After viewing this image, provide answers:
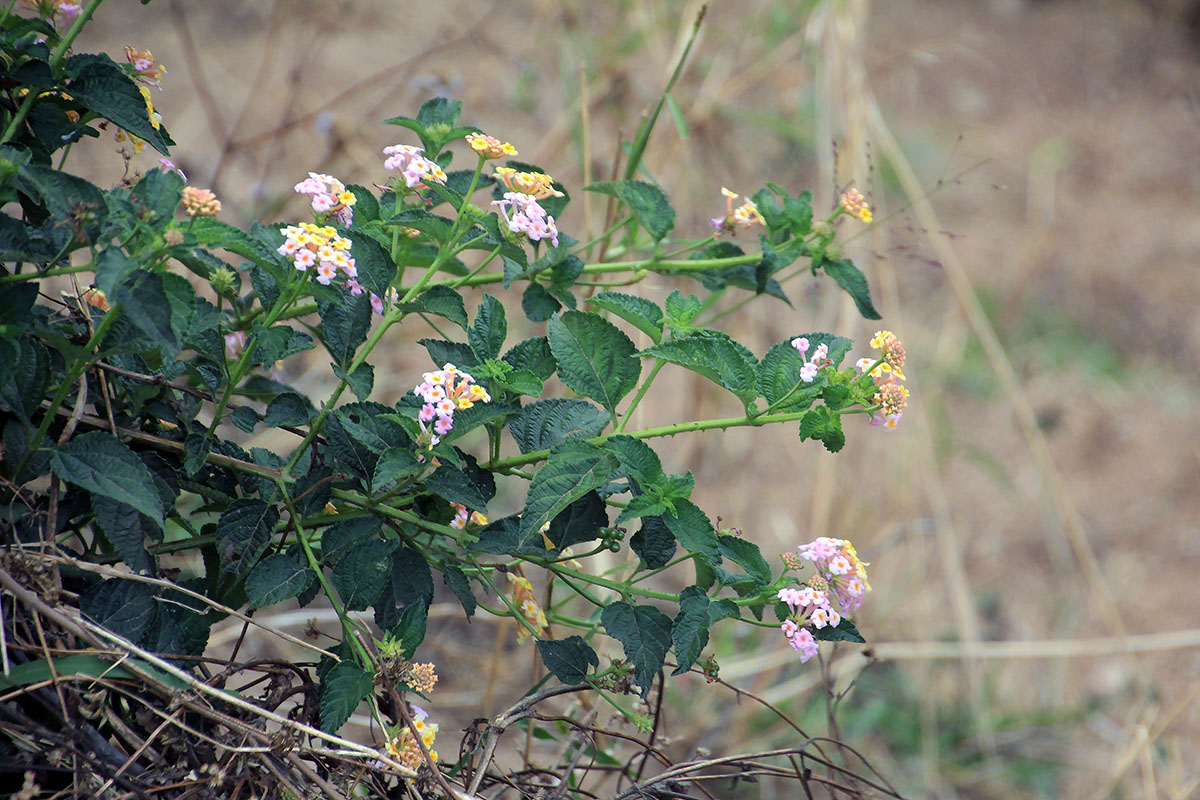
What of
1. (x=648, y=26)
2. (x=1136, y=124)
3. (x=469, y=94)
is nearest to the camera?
(x=648, y=26)

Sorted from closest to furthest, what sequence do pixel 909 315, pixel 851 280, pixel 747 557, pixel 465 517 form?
pixel 747 557 < pixel 465 517 < pixel 851 280 < pixel 909 315

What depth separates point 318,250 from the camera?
2.58 feet

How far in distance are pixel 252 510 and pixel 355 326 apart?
197 millimetres

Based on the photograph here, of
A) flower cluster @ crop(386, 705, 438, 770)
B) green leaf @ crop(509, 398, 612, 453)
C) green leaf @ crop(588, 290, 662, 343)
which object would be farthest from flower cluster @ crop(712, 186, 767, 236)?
flower cluster @ crop(386, 705, 438, 770)

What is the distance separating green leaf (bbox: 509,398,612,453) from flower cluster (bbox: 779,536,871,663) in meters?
0.22

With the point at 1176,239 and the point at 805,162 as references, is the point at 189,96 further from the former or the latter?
the point at 1176,239

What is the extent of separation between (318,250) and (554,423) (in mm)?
265

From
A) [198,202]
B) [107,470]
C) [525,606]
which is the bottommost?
[107,470]

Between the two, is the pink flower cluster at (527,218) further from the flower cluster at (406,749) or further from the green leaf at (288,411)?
the flower cluster at (406,749)

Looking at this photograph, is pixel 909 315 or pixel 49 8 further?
pixel 909 315

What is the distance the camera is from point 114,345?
80 cm

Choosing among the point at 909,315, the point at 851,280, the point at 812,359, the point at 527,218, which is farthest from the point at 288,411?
Answer: the point at 909,315

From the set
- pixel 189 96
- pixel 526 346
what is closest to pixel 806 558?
pixel 526 346

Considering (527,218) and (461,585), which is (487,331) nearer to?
(527,218)
